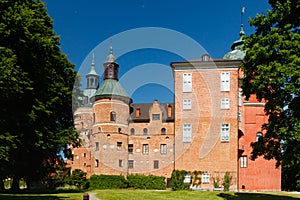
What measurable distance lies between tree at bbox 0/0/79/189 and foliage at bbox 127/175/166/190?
15.5 meters

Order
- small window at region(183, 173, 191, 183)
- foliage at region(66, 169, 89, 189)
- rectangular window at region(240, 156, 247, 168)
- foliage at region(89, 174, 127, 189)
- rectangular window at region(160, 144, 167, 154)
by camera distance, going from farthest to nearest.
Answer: rectangular window at region(160, 144, 167, 154) < foliage at region(66, 169, 89, 189) < foliage at region(89, 174, 127, 189) < rectangular window at region(240, 156, 247, 168) < small window at region(183, 173, 191, 183)

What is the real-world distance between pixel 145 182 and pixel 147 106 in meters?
14.1

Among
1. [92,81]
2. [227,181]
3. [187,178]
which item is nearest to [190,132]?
[187,178]

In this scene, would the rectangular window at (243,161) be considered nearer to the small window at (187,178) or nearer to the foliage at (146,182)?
the small window at (187,178)

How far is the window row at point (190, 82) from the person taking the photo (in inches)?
1457

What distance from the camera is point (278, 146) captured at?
17.5 metres

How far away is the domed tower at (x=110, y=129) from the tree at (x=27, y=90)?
14.9 m

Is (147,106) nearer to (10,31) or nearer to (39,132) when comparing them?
(39,132)

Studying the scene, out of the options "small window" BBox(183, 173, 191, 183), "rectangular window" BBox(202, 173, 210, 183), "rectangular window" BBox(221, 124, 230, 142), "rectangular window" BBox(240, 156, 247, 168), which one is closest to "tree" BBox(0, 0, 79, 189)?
"small window" BBox(183, 173, 191, 183)

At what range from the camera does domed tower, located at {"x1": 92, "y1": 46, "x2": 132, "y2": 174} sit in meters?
43.4

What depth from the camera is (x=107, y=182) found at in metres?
41.5

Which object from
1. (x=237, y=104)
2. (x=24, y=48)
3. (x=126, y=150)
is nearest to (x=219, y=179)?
(x=237, y=104)

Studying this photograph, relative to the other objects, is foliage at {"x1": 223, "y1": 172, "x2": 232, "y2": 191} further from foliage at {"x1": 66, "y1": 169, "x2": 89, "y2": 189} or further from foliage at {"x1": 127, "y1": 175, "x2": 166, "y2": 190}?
foliage at {"x1": 66, "y1": 169, "x2": 89, "y2": 189}

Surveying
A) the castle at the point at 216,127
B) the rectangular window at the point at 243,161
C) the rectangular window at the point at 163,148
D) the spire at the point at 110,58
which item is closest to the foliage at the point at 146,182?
the castle at the point at 216,127
